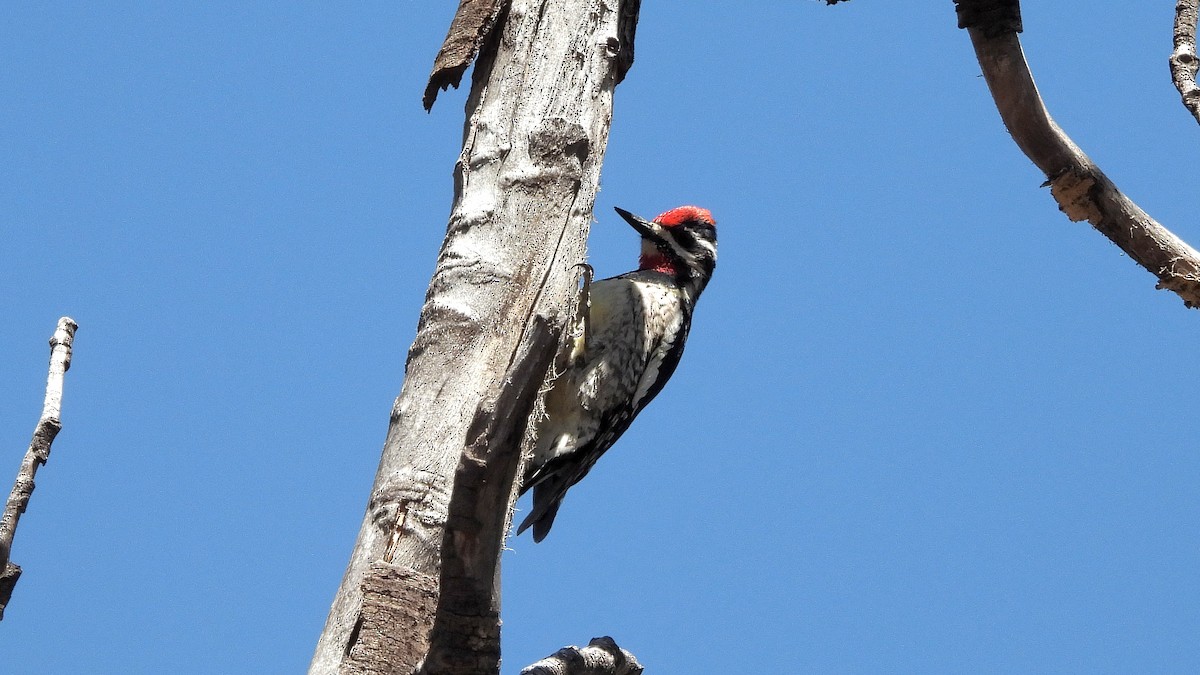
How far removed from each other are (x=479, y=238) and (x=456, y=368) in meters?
0.35

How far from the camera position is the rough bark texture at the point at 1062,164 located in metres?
3.09

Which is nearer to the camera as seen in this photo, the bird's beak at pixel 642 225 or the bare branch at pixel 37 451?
the bare branch at pixel 37 451

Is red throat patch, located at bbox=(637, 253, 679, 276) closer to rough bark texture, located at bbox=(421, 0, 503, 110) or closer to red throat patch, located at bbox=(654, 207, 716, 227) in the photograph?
red throat patch, located at bbox=(654, 207, 716, 227)

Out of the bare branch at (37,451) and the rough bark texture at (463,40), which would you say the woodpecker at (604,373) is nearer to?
the rough bark texture at (463,40)

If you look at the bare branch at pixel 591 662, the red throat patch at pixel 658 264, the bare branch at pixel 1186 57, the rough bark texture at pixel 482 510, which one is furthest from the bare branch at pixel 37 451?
the red throat patch at pixel 658 264

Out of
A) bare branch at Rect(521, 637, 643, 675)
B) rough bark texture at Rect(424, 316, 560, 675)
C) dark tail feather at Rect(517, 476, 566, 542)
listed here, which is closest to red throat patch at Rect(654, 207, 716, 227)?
dark tail feather at Rect(517, 476, 566, 542)

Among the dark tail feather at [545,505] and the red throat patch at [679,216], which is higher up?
the red throat patch at [679,216]

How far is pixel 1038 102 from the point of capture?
3.27 m

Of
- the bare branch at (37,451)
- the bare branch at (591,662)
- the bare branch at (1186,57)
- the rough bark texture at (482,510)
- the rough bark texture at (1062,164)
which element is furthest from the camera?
the rough bark texture at (1062,164)

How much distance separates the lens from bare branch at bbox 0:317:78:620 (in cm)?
168

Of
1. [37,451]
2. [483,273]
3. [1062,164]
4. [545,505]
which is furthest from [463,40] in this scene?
[37,451]

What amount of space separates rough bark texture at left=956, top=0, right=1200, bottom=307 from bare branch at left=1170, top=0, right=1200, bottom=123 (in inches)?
14.7

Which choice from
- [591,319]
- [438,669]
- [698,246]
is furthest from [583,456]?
[438,669]

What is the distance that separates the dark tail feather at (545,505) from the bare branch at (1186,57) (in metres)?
2.05
